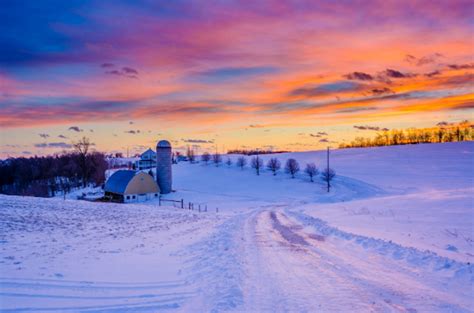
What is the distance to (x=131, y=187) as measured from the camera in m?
58.8

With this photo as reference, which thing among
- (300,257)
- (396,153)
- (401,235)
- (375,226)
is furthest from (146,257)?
(396,153)

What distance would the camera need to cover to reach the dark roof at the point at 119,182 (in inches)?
2304

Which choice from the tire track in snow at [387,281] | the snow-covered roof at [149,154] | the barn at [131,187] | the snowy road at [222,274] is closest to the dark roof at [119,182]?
the barn at [131,187]

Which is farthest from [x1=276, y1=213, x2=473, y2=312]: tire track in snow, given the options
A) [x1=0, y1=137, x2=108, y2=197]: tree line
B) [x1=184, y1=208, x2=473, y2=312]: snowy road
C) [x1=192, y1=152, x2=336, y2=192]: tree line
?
[x1=0, y1=137, x2=108, y2=197]: tree line

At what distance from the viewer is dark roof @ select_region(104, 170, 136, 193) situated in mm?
58531

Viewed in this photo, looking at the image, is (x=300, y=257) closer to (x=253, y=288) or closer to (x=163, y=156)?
(x=253, y=288)

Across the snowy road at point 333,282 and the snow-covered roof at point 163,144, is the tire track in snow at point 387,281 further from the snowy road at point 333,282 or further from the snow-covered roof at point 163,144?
the snow-covered roof at point 163,144

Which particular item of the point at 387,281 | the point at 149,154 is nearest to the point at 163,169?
the point at 149,154

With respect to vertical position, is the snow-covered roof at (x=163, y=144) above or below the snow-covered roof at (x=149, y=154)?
above

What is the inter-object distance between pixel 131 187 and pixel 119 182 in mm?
2777

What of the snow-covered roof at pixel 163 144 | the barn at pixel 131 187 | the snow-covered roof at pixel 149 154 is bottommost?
the barn at pixel 131 187

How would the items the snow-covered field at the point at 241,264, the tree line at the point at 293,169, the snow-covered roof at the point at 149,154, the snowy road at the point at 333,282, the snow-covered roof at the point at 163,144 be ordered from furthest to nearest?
the snow-covered roof at the point at 149,154 → the tree line at the point at 293,169 → the snow-covered roof at the point at 163,144 → the snow-covered field at the point at 241,264 → the snowy road at the point at 333,282

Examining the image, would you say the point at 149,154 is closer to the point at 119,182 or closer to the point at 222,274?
the point at 119,182

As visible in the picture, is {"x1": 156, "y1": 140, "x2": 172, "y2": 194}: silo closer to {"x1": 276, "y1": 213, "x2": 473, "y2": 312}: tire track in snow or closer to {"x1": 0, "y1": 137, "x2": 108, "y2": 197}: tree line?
{"x1": 0, "y1": 137, "x2": 108, "y2": 197}: tree line
